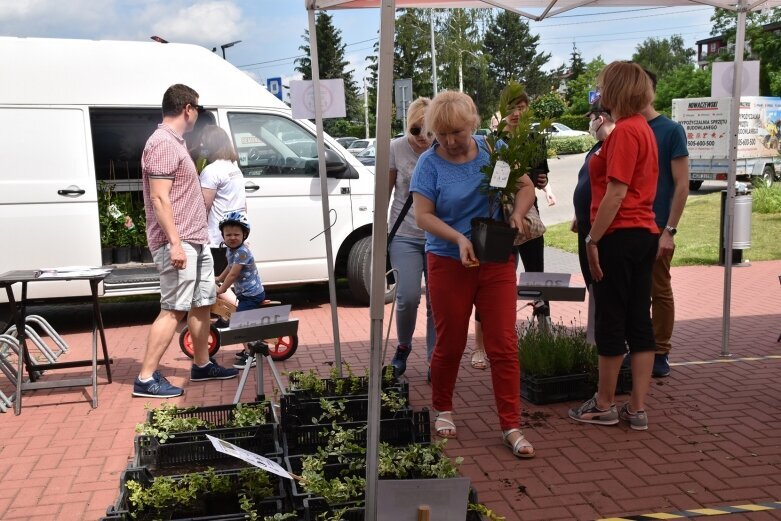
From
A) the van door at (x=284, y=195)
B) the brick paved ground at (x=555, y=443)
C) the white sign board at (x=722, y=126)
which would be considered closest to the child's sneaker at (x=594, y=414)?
the brick paved ground at (x=555, y=443)

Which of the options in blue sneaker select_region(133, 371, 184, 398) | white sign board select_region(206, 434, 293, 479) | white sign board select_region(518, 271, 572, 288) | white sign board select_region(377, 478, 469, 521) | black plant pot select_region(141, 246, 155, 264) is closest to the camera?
white sign board select_region(377, 478, 469, 521)

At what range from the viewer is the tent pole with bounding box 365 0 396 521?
263 cm

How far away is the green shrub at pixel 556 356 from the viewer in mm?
5477

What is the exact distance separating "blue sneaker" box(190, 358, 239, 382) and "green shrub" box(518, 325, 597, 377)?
223 cm

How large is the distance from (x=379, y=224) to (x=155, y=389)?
368cm

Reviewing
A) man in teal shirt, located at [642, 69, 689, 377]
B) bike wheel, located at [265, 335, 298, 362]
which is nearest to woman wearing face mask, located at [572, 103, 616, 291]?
man in teal shirt, located at [642, 69, 689, 377]

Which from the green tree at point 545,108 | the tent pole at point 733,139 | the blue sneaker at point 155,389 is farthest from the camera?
the tent pole at point 733,139

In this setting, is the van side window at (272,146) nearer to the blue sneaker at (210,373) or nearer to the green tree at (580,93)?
the blue sneaker at (210,373)

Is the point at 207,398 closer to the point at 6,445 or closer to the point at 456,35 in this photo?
the point at 6,445

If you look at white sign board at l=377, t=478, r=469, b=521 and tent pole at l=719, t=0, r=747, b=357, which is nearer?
white sign board at l=377, t=478, r=469, b=521

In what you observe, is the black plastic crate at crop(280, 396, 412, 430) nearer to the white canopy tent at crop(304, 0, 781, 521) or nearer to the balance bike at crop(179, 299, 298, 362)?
the white canopy tent at crop(304, 0, 781, 521)

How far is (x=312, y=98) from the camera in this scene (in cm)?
549

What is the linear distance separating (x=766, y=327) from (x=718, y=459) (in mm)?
3602

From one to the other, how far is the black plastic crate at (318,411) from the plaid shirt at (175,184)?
1794mm
